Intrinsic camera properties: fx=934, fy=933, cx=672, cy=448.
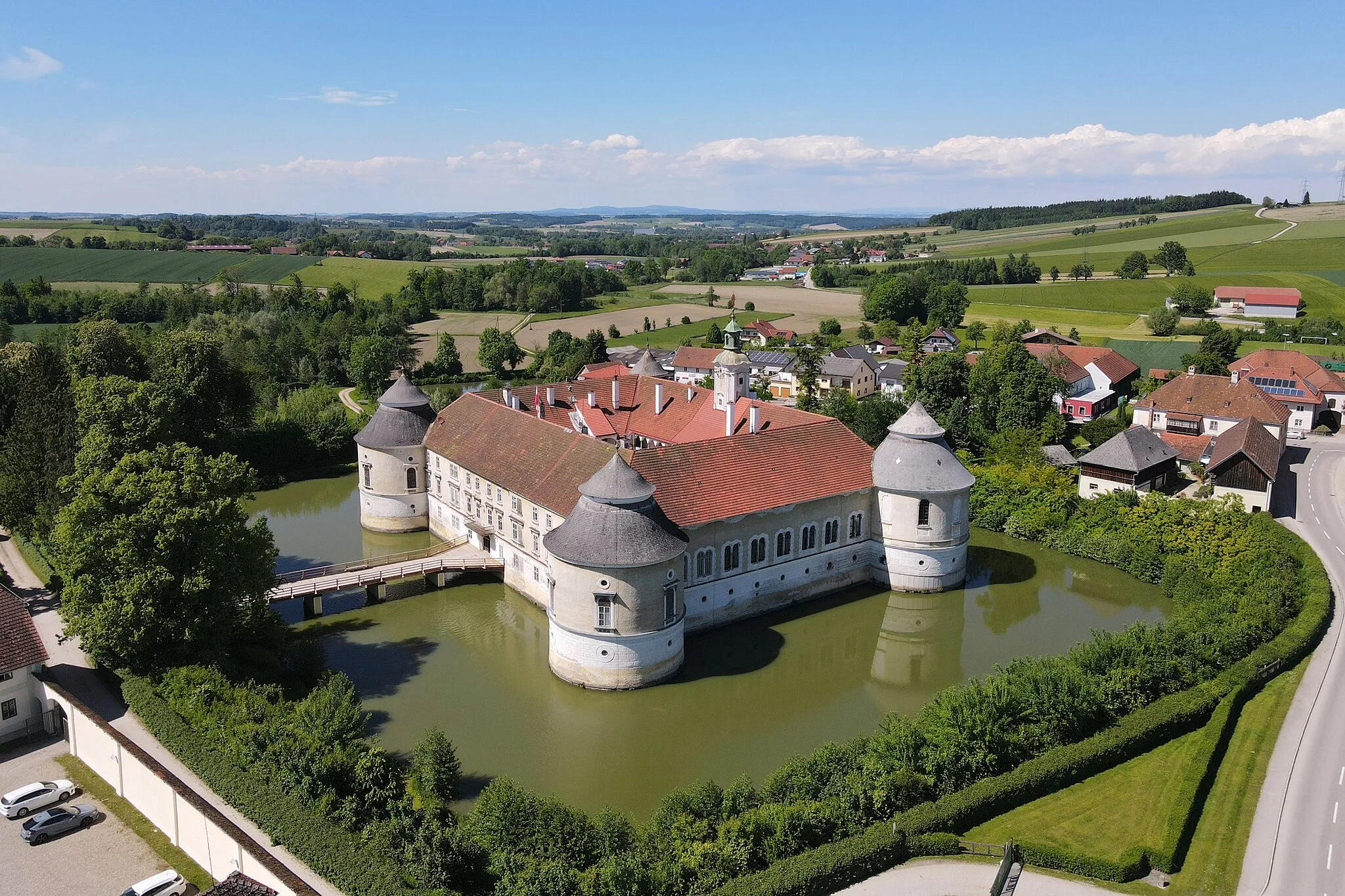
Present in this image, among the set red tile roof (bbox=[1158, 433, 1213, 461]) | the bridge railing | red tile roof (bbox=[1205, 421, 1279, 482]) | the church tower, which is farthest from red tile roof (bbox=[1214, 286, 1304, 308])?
the bridge railing

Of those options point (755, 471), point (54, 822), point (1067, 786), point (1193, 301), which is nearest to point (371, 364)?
point (755, 471)

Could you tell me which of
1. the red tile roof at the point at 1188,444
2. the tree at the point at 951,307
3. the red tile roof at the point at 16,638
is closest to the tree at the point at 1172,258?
the tree at the point at 951,307

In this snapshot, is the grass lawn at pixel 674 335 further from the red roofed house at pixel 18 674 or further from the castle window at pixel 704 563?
the red roofed house at pixel 18 674

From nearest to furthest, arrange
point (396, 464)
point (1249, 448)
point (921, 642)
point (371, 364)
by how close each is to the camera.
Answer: point (921, 642) → point (396, 464) → point (1249, 448) → point (371, 364)

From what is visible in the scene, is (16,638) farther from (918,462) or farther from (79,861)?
(918,462)

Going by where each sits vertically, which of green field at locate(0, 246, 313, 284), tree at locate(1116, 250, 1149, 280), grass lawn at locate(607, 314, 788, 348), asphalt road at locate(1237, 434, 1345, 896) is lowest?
asphalt road at locate(1237, 434, 1345, 896)

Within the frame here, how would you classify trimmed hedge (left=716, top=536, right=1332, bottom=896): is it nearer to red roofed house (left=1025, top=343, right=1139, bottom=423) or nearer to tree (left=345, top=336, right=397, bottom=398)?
red roofed house (left=1025, top=343, right=1139, bottom=423)
